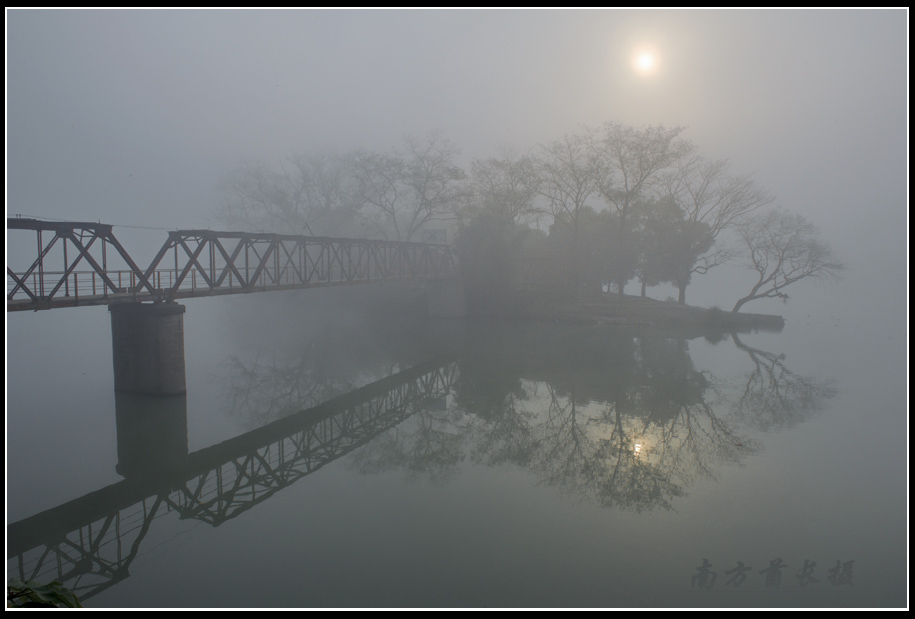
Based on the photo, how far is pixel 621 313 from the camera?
38.4m

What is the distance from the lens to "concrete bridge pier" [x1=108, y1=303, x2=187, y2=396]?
1689 centimetres

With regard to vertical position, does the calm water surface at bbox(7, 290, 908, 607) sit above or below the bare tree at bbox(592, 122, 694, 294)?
below

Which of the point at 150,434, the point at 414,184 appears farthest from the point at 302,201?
the point at 150,434

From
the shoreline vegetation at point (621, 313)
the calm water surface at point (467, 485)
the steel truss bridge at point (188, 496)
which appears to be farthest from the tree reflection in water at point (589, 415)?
the shoreline vegetation at point (621, 313)

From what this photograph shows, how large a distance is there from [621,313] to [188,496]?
108 feet

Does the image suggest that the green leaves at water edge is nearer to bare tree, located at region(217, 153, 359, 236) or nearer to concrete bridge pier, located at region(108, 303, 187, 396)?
concrete bridge pier, located at region(108, 303, 187, 396)

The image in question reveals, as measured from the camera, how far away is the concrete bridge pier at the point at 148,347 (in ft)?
55.4

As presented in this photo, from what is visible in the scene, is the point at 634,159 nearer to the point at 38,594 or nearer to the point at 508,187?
the point at 508,187

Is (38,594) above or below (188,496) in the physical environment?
above

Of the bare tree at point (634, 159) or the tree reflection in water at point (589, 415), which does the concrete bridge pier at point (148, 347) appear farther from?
the bare tree at point (634, 159)

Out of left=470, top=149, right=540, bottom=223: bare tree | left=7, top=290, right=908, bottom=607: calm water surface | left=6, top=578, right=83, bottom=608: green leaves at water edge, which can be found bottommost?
left=7, top=290, right=908, bottom=607: calm water surface

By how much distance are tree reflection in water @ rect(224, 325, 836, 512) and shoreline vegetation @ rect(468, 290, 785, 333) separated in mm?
9753

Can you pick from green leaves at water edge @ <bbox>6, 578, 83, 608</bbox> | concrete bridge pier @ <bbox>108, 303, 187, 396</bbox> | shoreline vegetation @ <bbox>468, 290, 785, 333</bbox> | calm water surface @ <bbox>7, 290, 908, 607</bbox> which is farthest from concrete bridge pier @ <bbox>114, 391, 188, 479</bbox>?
shoreline vegetation @ <bbox>468, 290, 785, 333</bbox>

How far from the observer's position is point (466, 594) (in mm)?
7254
